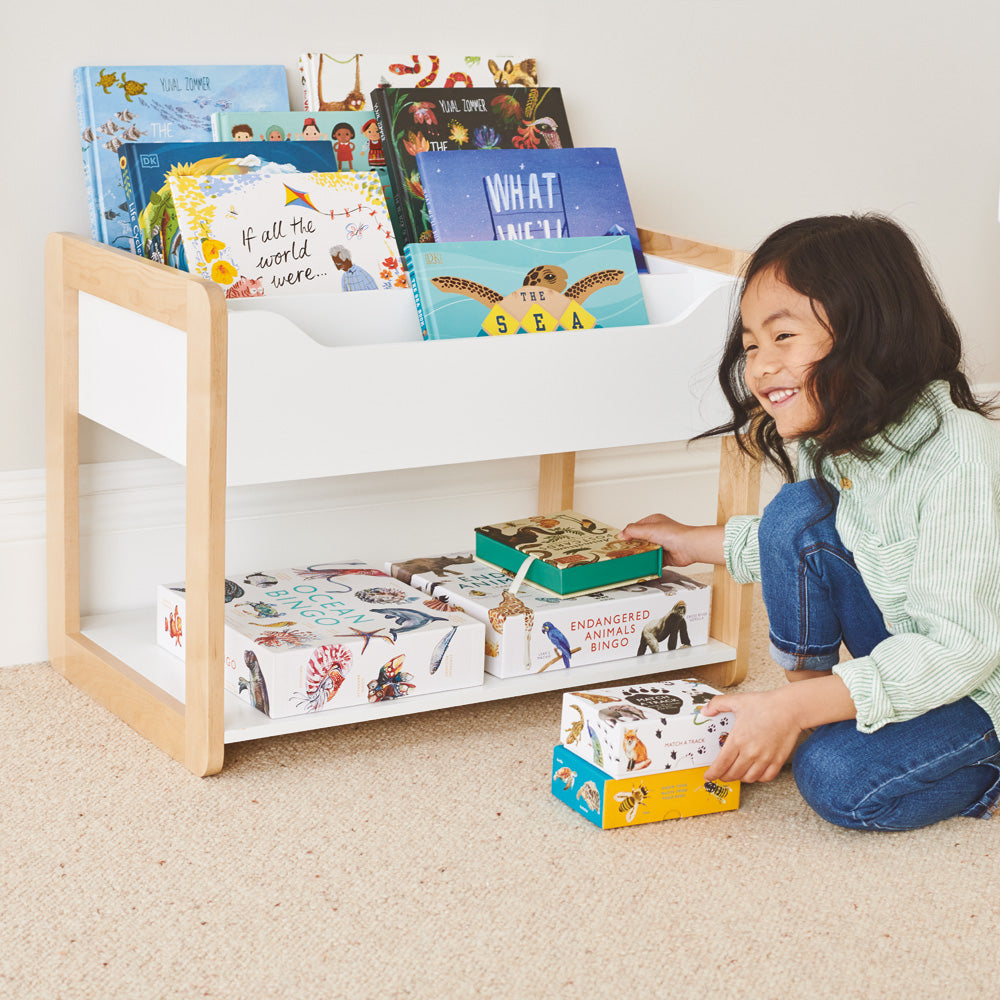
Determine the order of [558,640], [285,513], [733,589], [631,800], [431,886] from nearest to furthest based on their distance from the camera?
[431,886]
[631,800]
[558,640]
[733,589]
[285,513]

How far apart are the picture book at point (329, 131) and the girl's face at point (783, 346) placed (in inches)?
18.5

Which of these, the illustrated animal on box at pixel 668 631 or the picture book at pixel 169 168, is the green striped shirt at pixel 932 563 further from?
the picture book at pixel 169 168

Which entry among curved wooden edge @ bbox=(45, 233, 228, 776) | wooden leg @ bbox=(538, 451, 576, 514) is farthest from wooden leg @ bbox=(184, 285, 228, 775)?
wooden leg @ bbox=(538, 451, 576, 514)

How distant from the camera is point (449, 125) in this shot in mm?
1510

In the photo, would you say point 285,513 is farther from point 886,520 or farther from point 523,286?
point 886,520

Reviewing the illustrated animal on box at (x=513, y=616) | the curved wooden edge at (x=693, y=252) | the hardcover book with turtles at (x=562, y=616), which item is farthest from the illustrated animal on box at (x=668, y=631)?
the curved wooden edge at (x=693, y=252)

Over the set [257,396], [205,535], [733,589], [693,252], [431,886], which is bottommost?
[431,886]

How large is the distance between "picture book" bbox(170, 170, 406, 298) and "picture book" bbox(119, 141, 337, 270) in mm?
24

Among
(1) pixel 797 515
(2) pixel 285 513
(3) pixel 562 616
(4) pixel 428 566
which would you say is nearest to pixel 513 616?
(3) pixel 562 616

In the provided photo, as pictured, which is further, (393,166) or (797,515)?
(393,166)

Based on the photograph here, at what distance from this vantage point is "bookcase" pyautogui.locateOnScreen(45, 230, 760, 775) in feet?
3.81

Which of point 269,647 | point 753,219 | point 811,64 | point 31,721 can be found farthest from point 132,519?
point 811,64

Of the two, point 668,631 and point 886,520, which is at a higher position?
point 886,520

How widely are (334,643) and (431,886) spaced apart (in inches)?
11.3
